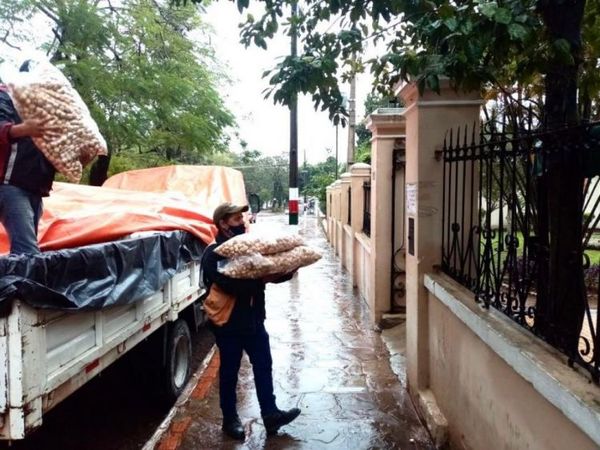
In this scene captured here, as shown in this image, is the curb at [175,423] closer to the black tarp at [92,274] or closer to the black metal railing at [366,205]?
the black tarp at [92,274]

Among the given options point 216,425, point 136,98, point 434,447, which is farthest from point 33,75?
A: point 136,98

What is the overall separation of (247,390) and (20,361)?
2.71 meters

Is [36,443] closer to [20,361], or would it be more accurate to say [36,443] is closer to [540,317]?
[20,361]

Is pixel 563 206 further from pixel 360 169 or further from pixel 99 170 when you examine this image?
pixel 99 170

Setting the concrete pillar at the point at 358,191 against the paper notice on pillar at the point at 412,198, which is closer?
the paper notice on pillar at the point at 412,198

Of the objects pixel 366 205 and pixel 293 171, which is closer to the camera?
pixel 366 205

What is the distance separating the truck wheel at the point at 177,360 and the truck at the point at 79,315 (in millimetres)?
11

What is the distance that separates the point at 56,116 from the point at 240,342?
1929mm

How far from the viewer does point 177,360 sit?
540 cm

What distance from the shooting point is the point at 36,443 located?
456 cm

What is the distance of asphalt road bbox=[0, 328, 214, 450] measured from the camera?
4578 millimetres

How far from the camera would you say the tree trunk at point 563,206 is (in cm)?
270

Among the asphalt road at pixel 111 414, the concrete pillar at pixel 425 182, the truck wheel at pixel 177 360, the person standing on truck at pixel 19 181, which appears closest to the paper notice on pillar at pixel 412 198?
the concrete pillar at pixel 425 182

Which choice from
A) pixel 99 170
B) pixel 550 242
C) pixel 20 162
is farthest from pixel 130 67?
pixel 550 242
